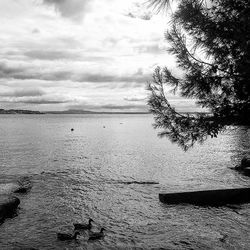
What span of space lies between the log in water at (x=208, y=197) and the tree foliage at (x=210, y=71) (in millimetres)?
6249

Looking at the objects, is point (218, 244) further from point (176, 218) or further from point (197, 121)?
point (197, 121)

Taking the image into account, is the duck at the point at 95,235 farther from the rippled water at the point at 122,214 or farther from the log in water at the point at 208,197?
the log in water at the point at 208,197

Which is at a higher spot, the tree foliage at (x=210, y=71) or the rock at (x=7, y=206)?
the tree foliage at (x=210, y=71)

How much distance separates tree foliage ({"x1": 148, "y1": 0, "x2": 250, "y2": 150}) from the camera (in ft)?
23.8

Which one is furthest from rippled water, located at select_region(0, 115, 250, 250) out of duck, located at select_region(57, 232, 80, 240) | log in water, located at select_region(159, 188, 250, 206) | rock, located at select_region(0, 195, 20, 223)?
log in water, located at select_region(159, 188, 250, 206)

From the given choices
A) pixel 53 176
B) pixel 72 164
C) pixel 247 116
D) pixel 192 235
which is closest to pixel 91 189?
pixel 53 176

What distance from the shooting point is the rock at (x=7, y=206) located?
12.6 meters

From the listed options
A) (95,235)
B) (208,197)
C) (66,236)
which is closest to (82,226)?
(95,235)

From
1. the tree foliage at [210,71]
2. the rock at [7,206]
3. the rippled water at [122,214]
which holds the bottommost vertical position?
the rippled water at [122,214]

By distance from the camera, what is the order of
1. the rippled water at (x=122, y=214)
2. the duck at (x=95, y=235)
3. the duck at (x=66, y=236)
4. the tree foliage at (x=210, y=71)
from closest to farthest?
the tree foliage at (x=210, y=71), the rippled water at (x=122, y=214), the duck at (x=66, y=236), the duck at (x=95, y=235)

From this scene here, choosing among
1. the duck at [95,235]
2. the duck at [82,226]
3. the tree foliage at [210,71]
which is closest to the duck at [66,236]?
the duck at [95,235]

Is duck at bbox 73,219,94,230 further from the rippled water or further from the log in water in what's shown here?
the log in water

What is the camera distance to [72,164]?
96.9 feet

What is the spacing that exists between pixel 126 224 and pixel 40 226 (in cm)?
365
